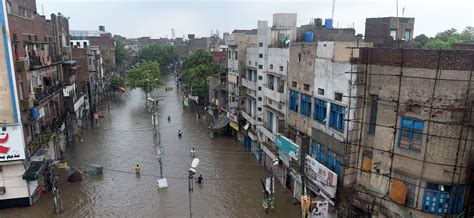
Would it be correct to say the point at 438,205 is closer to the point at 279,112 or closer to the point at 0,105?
the point at 279,112

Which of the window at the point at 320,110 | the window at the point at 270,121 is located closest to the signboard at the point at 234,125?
the window at the point at 270,121

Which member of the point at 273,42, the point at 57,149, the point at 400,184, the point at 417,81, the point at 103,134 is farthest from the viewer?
the point at 103,134

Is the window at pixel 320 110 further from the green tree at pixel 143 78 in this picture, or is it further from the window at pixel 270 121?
the green tree at pixel 143 78

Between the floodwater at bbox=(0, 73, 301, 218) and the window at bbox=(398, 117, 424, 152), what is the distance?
36.1 feet

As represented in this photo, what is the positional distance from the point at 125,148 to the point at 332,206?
1083 inches

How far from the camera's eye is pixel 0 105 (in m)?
25.9

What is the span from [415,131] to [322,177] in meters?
7.14

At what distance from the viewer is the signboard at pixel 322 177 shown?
21842 millimetres

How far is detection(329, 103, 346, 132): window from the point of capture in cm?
2130

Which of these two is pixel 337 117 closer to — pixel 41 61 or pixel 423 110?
pixel 423 110

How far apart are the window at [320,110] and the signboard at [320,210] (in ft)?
16.7

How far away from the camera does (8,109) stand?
26.0 metres

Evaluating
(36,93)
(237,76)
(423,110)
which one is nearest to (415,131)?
(423,110)

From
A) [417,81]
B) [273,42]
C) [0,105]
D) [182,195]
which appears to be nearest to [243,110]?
[273,42]
